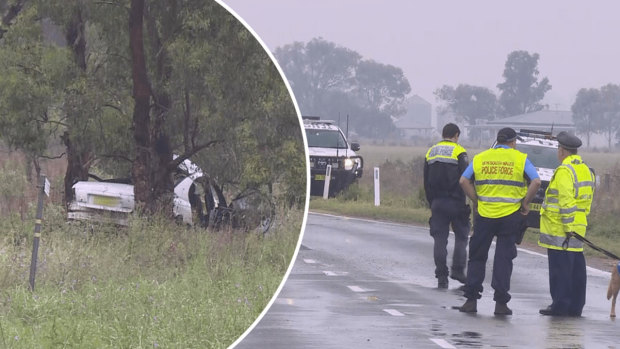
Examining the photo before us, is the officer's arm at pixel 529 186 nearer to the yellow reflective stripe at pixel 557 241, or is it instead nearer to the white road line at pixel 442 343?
the yellow reflective stripe at pixel 557 241

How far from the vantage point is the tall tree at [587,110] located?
4690 inches

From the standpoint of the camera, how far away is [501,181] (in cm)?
1155

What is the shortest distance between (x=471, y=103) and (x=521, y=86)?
17.3 feet

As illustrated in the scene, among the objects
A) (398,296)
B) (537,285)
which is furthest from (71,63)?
(537,285)

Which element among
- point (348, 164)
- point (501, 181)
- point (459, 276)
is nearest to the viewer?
point (501, 181)

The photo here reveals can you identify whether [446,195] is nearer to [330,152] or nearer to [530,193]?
[530,193]

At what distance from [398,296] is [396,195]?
2116 cm

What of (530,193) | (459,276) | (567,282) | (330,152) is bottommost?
(459,276)

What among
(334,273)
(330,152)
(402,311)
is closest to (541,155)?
(330,152)

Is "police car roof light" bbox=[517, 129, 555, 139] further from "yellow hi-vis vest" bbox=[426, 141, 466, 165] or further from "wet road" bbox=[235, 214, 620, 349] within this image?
"yellow hi-vis vest" bbox=[426, 141, 466, 165]

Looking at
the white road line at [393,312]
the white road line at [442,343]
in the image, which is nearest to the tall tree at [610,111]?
the white road line at [393,312]

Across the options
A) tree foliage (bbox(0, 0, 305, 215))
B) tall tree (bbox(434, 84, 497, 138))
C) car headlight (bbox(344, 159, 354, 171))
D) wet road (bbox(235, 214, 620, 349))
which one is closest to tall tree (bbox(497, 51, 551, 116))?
tall tree (bbox(434, 84, 497, 138))

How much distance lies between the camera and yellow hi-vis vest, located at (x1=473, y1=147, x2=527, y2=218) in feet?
37.9

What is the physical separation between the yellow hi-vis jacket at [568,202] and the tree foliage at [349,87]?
928 inches
